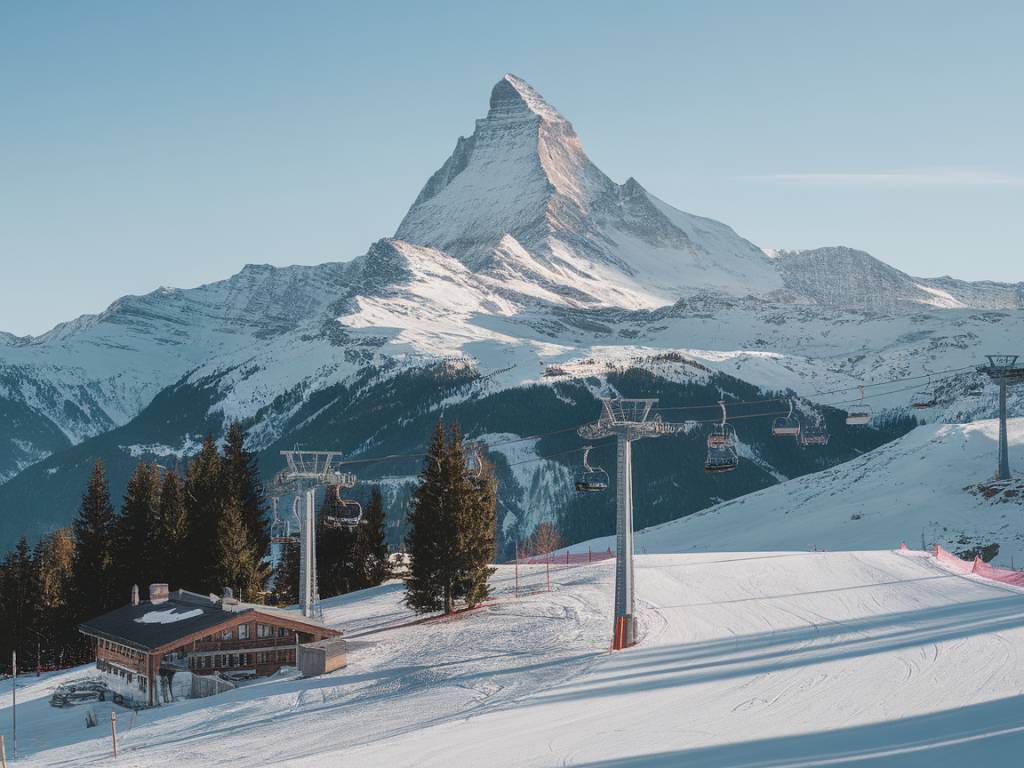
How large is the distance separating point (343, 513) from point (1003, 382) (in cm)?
5645

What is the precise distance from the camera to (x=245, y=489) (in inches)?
3679

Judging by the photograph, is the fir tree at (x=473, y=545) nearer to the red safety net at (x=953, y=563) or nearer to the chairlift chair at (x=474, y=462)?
the chairlift chair at (x=474, y=462)

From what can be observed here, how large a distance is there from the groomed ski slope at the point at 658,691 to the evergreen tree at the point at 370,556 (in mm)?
19371

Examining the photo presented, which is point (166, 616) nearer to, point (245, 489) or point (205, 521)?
point (205, 521)

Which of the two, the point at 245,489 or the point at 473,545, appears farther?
the point at 245,489

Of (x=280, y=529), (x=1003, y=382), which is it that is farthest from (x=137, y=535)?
(x=1003, y=382)

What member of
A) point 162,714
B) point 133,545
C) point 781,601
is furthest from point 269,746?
point 133,545

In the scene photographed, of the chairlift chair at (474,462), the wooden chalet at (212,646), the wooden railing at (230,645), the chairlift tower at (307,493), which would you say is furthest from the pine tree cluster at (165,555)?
the chairlift chair at (474,462)

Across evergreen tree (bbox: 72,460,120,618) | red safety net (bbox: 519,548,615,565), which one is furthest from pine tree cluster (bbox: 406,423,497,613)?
evergreen tree (bbox: 72,460,120,618)

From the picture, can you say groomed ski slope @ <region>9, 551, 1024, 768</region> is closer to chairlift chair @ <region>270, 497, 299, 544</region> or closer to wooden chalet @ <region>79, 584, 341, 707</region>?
wooden chalet @ <region>79, 584, 341, 707</region>

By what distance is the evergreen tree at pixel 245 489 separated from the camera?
9138 cm

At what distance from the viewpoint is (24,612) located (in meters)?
95.6

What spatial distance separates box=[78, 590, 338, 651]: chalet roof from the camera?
67.5 metres

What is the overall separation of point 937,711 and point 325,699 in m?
25.5
